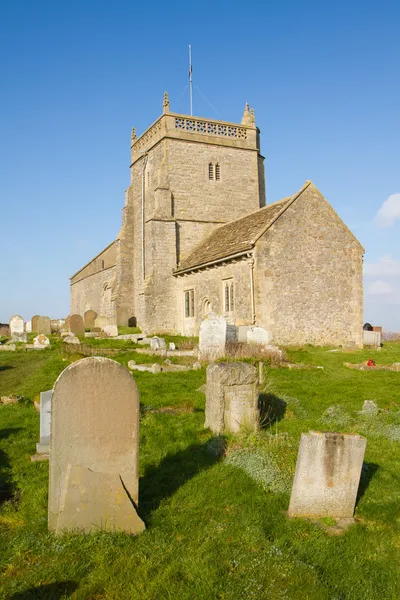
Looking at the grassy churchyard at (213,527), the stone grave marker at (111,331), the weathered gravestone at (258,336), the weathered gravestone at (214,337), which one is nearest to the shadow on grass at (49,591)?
the grassy churchyard at (213,527)

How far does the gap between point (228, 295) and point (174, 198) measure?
759cm

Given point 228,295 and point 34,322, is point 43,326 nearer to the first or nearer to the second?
point 34,322

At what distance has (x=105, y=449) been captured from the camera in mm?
5062

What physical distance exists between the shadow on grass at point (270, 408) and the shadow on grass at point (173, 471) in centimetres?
130

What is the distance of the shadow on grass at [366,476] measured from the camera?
5.89 meters

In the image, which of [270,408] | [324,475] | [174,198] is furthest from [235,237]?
[324,475]

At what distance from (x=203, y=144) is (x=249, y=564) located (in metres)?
27.0

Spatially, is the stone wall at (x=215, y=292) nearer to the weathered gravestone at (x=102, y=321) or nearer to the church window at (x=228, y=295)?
the church window at (x=228, y=295)

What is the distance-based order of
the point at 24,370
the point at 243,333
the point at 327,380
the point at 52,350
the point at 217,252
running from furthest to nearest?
the point at 217,252
the point at 52,350
the point at 243,333
the point at 24,370
the point at 327,380

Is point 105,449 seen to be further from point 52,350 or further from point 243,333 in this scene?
point 52,350

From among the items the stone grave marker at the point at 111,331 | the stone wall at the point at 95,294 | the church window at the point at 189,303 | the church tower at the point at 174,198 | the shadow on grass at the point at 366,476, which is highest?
the church tower at the point at 174,198

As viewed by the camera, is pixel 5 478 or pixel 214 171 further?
pixel 214 171

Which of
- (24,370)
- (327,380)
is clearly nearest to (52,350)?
(24,370)

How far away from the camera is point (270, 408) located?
9.04 m
